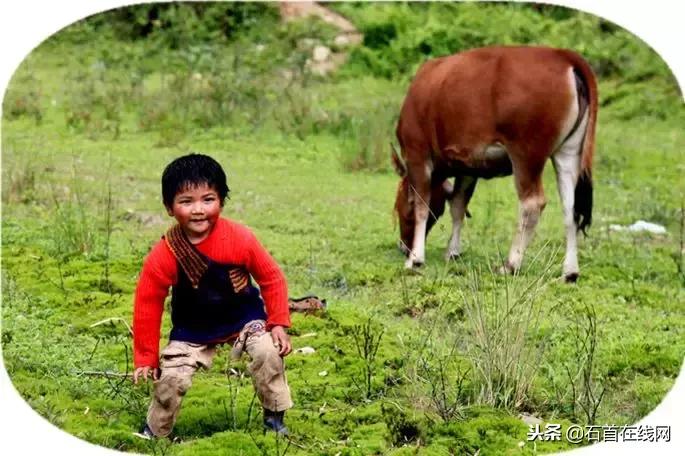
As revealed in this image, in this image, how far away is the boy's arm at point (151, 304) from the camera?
230 inches

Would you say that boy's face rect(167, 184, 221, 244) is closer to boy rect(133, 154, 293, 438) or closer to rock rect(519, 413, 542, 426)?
boy rect(133, 154, 293, 438)

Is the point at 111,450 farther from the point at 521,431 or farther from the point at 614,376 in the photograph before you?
the point at 614,376

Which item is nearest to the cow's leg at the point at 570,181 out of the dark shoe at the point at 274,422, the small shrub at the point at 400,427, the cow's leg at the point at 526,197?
the cow's leg at the point at 526,197

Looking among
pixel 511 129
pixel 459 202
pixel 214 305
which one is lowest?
pixel 459 202

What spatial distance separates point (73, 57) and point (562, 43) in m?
5.94

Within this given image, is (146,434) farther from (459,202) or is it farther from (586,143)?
(459,202)

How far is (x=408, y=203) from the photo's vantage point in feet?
32.8

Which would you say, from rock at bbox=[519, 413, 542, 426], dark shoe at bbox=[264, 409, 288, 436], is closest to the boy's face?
dark shoe at bbox=[264, 409, 288, 436]

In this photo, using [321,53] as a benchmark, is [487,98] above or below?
above

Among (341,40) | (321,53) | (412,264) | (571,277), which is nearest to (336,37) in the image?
(341,40)

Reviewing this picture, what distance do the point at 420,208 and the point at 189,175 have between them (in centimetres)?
418

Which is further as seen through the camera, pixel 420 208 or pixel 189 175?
pixel 420 208

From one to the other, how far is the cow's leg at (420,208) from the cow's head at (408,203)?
0.19 feet

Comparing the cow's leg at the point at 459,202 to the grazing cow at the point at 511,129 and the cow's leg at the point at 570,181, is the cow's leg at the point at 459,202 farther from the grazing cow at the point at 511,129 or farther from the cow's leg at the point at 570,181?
the cow's leg at the point at 570,181
